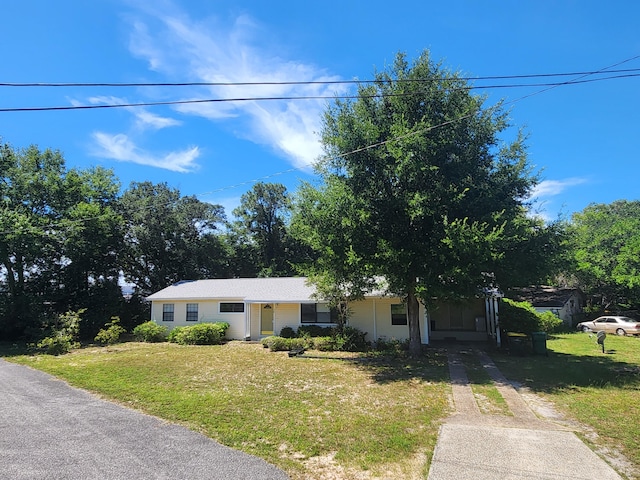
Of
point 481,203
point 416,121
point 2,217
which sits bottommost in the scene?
point 481,203

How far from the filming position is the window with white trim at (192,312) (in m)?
23.1

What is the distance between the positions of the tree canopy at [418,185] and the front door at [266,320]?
8.22 m

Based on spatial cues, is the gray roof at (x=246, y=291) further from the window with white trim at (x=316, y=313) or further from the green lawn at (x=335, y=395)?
the green lawn at (x=335, y=395)

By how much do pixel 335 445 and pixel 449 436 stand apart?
6.72ft

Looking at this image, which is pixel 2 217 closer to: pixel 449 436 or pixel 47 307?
pixel 47 307

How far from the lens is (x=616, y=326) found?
24.6 meters

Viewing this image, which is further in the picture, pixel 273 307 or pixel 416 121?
pixel 273 307

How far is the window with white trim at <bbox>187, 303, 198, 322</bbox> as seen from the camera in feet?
75.7

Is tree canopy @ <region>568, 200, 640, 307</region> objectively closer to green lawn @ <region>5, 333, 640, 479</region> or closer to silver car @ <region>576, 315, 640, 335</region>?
silver car @ <region>576, 315, 640, 335</region>

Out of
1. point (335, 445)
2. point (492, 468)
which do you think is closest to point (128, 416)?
point (335, 445)

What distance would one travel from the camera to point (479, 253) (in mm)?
11852

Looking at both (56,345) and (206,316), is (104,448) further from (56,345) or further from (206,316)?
(206,316)

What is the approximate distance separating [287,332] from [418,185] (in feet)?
35.3

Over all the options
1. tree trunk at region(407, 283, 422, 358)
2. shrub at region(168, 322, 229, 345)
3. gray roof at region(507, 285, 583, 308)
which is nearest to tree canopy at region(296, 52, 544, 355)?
tree trunk at region(407, 283, 422, 358)
